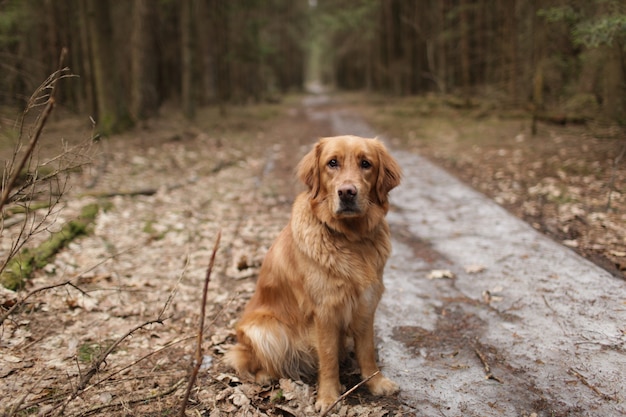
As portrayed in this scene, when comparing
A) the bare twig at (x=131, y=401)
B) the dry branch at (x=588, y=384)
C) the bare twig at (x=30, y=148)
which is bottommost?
the dry branch at (x=588, y=384)

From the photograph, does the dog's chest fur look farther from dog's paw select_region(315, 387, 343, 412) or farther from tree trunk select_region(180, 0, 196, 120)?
tree trunk select_region(180, 0, 196, 120)

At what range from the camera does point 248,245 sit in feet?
20.1

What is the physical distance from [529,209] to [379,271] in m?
4.68

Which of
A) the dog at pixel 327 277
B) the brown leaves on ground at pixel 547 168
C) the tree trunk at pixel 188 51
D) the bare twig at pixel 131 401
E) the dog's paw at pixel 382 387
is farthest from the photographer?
the tree trunk at pixel 188 51

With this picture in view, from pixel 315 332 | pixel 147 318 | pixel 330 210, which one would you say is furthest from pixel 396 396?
pixel 147 318

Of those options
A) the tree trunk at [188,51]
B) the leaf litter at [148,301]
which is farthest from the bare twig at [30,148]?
the tree trunk at [188,51]

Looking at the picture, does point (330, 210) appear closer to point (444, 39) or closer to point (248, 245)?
point (248, 245)

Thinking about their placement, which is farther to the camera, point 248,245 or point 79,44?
point 79,44

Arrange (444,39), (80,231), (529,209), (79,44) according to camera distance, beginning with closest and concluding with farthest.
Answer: (80,231)
(529,209)
(79,44)
(444,39)

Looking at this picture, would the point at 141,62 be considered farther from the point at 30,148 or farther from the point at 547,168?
the point at 30,148

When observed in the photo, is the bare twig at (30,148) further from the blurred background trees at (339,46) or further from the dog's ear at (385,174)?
the blurred background trees at (339,46)

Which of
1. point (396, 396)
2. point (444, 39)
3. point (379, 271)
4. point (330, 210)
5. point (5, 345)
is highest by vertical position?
point (444, 39)

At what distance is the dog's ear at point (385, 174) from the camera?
3.38 meters

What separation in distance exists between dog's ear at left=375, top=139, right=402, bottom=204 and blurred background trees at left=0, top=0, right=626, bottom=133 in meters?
4.83
